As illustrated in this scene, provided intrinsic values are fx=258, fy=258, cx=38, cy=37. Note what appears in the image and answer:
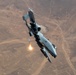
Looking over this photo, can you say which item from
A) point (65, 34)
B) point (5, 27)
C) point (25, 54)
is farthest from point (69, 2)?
point (25, 54)

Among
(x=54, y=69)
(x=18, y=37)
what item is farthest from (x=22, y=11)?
(x=54, y=69)

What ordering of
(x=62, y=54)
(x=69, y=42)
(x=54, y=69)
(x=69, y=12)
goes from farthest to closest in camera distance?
(x=69, y=12) < (x=69, y=42) < (x=62, y=54) < (x=54, y=69)

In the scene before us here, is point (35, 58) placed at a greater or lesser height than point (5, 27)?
lesser

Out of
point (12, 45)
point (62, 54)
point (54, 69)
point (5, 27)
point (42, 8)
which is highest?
point (42, 8)

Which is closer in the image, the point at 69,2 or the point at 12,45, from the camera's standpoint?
the point at 12,45

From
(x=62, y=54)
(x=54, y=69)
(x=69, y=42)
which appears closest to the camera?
(x=54, y=69)

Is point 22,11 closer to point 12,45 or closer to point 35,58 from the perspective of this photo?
point 12,45
